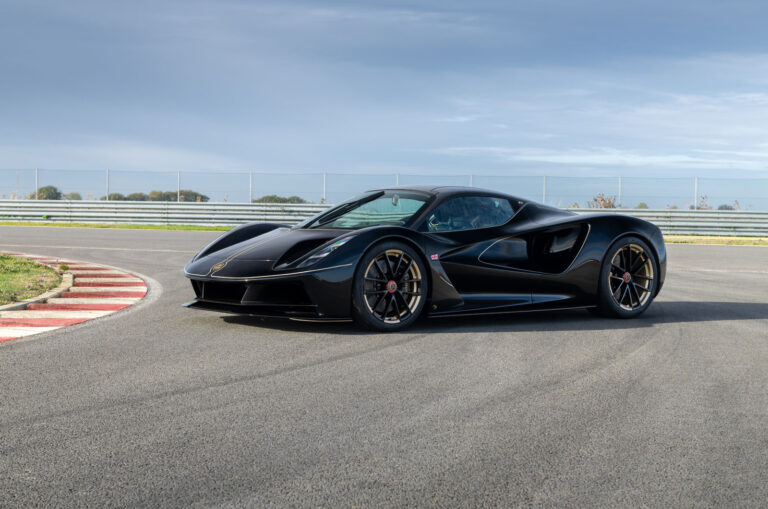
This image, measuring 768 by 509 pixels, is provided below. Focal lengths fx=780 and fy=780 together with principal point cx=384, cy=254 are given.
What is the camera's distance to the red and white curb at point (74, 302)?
20.0ft

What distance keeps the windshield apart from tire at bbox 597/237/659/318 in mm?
1765

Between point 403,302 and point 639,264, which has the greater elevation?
point 639,264

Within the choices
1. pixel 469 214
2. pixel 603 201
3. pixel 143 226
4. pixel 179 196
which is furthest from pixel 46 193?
pixel 469 214

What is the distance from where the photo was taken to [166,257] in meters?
12.6

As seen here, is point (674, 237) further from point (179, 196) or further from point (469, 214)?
point (469, 214)

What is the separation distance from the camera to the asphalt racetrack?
2.67 meters

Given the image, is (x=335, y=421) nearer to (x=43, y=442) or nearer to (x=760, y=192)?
(x=43, y=442)

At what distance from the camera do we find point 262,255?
5871 mm

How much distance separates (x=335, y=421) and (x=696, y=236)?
75.7 ft

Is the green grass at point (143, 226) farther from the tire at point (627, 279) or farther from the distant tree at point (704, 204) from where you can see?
the tire at point (627, 279)

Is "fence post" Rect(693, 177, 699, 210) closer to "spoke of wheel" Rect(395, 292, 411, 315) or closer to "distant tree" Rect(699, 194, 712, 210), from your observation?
"distant tree" Rect(699, 194, 712, 210)

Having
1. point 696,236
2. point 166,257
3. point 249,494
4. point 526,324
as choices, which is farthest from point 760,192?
point 249,494

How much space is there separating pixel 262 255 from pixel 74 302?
2.48 metres

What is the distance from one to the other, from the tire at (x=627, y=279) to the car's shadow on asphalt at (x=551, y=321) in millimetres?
115
